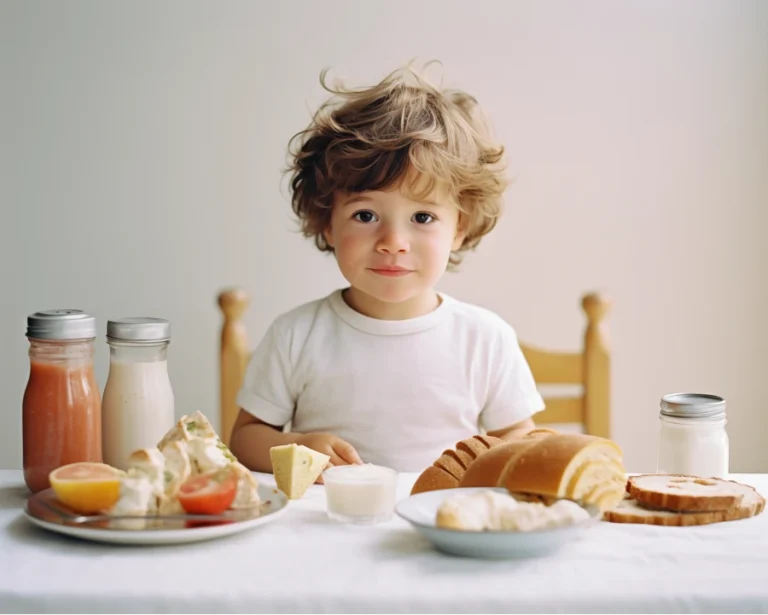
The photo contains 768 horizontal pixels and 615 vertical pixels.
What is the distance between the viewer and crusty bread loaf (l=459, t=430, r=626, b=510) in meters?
0.85

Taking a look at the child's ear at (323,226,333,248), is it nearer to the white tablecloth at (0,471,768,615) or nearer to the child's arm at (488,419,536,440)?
the child's arm at (488,419,536,440)

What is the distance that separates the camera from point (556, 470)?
0.84 metres

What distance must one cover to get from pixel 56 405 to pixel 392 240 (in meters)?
0.55

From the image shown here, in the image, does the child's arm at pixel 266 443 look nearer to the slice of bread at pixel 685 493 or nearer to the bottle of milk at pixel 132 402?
the bottle of milk at pixel 132 402

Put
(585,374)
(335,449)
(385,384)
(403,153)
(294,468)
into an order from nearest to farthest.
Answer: (294,468) → (335,449) → (403,153) → (385,384) → (585,374)

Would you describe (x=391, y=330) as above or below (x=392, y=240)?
below

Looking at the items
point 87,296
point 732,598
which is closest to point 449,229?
point 732,598

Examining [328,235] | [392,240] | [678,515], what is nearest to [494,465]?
[678,515]

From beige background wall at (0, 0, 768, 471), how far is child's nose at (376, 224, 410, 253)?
0.99 m

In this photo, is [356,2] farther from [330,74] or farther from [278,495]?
[278,495]

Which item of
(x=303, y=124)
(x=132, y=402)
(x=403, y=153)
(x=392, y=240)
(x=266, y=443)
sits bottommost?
(x=266, y=443)

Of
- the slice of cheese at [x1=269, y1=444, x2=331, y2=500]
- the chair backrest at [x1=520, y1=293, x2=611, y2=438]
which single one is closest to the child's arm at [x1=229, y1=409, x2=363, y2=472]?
the slice of cheese at [x1=269, y1=444, x2=331, y2=500]

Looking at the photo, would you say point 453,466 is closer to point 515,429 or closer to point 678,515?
point 678,515

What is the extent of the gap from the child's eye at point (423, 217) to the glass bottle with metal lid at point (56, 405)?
1.83 ft
